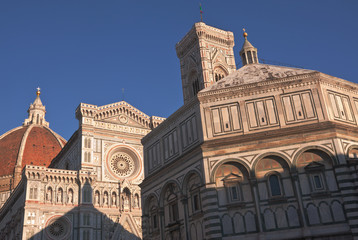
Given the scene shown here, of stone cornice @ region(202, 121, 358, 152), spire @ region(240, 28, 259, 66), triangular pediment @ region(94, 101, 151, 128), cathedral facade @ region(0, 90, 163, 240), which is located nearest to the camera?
stone cornice @ region(202, 121, 358, 152)

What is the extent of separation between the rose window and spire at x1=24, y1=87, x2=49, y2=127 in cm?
5386

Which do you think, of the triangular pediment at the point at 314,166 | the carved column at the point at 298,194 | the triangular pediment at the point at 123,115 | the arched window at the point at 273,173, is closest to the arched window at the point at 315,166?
the triangular pediment at the point at 314,166

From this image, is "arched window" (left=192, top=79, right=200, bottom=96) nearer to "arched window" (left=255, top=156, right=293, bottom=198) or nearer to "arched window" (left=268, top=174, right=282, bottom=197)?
"arched window" (left=255, top=156, right=293, bottom=198)

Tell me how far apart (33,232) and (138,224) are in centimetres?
1210

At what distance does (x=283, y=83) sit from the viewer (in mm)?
23109

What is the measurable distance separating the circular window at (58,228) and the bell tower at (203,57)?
2175 centimetres

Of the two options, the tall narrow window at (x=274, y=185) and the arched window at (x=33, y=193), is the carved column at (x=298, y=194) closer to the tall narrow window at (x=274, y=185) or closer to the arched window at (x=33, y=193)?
the tall narrow window at (x=274, y=185)

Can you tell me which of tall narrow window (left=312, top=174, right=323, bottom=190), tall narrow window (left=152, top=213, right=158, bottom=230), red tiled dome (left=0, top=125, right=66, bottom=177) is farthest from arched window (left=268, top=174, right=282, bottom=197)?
red tiled dome (left=0, top=125, right=66, bottom=177)

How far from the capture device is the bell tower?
51.2m

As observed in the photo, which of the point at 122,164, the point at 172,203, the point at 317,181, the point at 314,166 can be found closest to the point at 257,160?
the point at 314,166

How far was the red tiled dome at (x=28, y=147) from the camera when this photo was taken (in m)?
78.9

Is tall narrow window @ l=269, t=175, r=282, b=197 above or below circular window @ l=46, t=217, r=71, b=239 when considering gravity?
below

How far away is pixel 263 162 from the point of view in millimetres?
21500

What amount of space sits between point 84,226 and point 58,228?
2.72 metres
